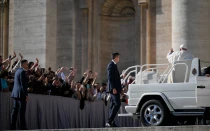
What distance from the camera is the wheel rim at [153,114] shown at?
46.6 feet

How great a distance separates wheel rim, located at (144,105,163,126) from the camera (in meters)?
14.2

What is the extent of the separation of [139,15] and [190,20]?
3652mm

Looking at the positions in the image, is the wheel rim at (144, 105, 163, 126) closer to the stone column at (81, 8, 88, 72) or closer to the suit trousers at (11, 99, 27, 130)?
the suit trousers at (11, 99, 27, 130)

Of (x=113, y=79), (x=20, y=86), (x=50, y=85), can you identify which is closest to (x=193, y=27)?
(x=50, y=85)

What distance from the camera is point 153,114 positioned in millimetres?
14266

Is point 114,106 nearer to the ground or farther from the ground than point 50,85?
nearer to the ground

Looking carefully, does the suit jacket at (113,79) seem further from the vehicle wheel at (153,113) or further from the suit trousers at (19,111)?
the suit trousers at (19,111)

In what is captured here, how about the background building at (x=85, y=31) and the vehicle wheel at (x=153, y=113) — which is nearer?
the vehicle wheel at (x=153, y=113)

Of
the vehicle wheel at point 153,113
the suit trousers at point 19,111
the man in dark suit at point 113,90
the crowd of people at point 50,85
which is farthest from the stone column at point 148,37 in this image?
the vehicle wheel at point 153,113

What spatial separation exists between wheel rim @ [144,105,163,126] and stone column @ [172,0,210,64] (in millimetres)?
8736

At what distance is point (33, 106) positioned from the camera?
17625 mm

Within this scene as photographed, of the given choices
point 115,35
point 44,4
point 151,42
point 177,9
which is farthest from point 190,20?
point 44,4

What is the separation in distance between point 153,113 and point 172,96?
66 centimetres

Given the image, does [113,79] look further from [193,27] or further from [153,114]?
[193,27]
